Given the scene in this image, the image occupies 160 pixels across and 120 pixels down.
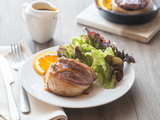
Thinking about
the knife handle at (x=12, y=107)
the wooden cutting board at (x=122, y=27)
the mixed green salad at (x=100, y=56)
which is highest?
the mixed green salad at (x=100, y=56)

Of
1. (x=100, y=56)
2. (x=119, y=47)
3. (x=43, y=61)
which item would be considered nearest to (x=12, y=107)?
(x=43, y=61)

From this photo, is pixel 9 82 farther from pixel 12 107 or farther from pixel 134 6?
pixel 134 6

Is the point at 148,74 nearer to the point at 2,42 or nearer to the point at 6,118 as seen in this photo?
the point at 6,118

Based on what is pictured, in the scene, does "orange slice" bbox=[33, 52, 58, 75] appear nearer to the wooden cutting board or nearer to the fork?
the fork

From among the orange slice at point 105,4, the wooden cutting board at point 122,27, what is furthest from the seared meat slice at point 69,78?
the orange slice at point 105,4

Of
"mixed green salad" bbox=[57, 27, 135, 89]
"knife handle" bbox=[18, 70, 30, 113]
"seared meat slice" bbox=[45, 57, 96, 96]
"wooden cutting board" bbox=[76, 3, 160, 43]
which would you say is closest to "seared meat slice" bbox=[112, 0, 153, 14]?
"wooden cutting board" bbox=[76, 3, 160, 43]

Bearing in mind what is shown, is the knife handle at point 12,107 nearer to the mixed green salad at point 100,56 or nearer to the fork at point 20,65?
the fork at point 20,65
